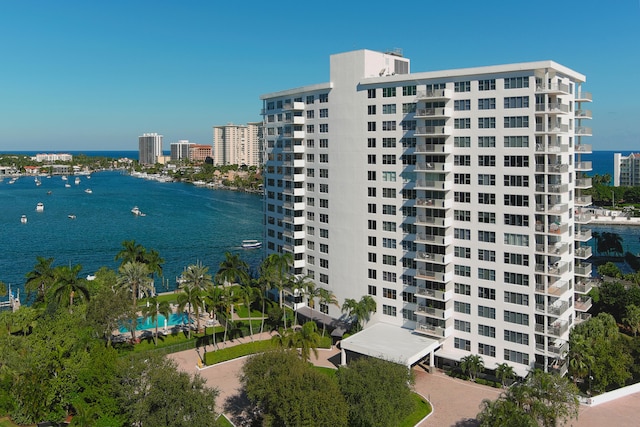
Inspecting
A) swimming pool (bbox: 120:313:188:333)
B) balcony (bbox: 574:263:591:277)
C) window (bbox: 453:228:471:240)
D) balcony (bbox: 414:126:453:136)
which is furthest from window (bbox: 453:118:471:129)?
swimming pool (bbox: 120:313:188:333)

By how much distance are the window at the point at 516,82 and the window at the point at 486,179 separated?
721cm

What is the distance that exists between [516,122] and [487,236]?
31.3 ft

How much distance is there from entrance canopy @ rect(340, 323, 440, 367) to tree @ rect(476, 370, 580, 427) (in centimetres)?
1106

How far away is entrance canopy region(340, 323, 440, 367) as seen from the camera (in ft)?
151

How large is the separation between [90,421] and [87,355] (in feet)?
17.4

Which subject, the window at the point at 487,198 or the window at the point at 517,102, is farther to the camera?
the window at the point at 487,198

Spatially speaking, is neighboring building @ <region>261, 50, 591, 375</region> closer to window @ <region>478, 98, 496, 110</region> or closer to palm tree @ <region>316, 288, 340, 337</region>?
window @ <region>478, 98, 496, 110</region>

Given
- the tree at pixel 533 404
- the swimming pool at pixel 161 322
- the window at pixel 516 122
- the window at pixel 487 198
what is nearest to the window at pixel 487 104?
the window at pixel 516 122

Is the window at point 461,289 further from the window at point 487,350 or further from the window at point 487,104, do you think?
the window at point 487,104

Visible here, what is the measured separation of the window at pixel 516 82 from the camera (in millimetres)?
44094

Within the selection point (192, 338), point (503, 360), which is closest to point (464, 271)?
point (503, 360)

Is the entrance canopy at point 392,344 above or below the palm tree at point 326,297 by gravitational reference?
below

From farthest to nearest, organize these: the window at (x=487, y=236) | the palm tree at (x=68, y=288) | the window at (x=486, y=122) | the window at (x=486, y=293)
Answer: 1. the palm tree at (x=68, y=288)
2. the window at (x=486, y=293)
3. the window at (x=487, y=236)
4. the window at (x=486, y=122)

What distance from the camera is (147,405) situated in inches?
1348
